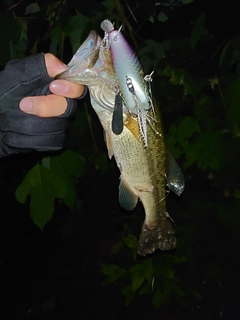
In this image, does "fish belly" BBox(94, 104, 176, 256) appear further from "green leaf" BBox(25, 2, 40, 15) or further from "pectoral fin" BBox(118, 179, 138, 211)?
"green leaf" BBox(25, 2, 40, 15)

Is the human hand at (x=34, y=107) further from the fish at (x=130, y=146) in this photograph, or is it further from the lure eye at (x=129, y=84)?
the lure eye at (x=129, y=84)

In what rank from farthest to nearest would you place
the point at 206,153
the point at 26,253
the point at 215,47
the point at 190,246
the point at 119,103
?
1. the point at 26,253
2. the point at 190,246
3. the point at 215,47
4. the point at 206,153
5. the point at 119,103

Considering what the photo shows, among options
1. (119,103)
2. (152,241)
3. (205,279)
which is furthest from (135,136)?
(205,279)

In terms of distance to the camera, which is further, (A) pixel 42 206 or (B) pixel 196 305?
(B) pixel 196 305

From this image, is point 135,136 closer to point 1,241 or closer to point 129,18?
point 129,18

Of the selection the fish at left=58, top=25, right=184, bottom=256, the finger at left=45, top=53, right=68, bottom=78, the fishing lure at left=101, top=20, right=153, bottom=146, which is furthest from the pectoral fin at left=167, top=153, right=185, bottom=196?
the finger at left=45, top=53, right=68, bottom=78

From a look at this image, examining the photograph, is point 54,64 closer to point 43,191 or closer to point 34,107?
point 34,107

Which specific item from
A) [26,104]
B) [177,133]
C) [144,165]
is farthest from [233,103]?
[26,104]
